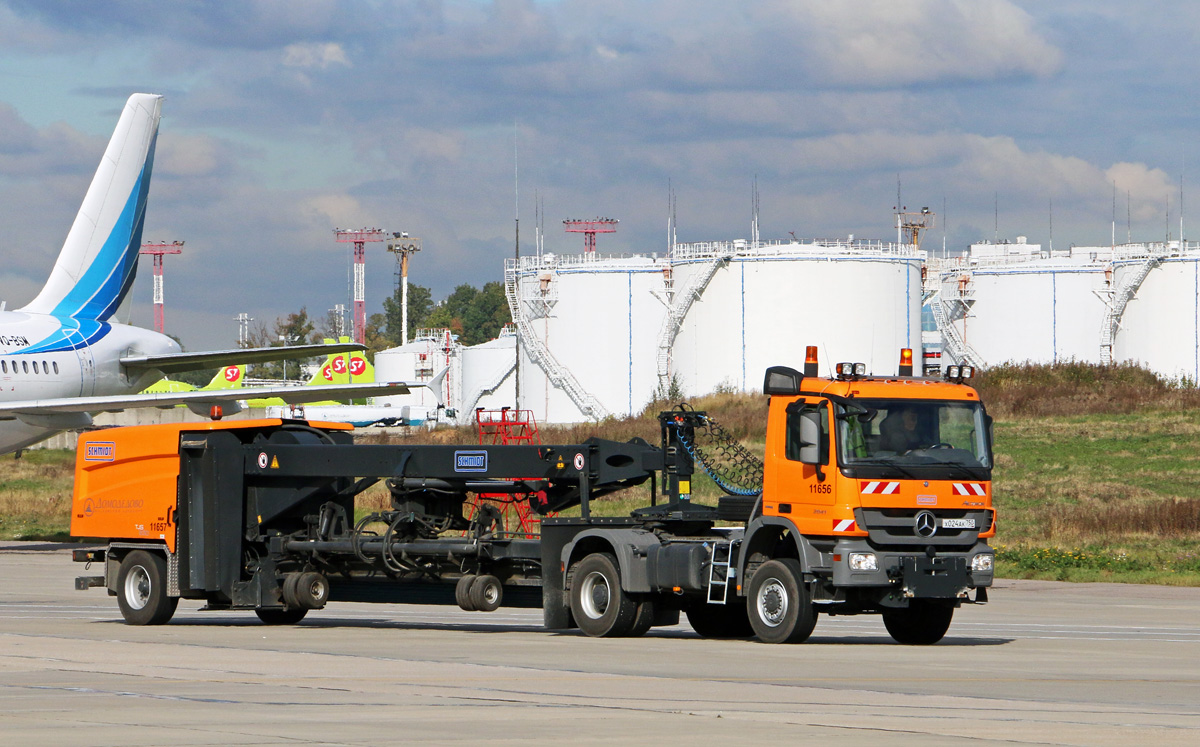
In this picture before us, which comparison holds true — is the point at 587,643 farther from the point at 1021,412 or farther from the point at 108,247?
the point at 1021,412

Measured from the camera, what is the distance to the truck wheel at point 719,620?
2002cm

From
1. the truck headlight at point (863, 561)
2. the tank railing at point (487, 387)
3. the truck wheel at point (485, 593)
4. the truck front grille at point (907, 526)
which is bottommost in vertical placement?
the truck wheel at point (485, 593)

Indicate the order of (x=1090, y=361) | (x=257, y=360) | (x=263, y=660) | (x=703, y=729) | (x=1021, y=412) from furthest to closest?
(x=1090, y=361), (x=1021, y=412), (x=257, y=360), (x=263, y=660), (x=703, y=729)

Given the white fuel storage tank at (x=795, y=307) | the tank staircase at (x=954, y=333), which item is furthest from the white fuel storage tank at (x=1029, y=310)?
the white fuel storage tank at (x=795, y=307)

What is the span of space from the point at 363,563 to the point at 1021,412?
56.8 meters

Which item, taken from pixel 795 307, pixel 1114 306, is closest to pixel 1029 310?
pixel 1114 306

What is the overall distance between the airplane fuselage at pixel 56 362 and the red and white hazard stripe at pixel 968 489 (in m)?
26.9

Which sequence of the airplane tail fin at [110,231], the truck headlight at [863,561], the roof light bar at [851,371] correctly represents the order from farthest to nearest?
the airplane tail fin at [110,231], the roof light bar at [851,371], the truck headlight at [863,561]

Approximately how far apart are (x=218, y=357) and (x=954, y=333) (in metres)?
70.7

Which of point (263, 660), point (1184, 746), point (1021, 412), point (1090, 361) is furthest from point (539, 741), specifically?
point (1090, 361)

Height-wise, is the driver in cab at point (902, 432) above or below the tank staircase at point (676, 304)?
below

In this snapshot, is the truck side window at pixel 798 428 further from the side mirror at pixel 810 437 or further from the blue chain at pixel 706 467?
the blue chain at pixel 706 467

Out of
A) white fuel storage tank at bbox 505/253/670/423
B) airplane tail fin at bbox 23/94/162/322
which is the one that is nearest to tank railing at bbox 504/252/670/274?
white fuel storage tank at bbox 505/253/670/423

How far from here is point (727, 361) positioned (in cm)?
8538
